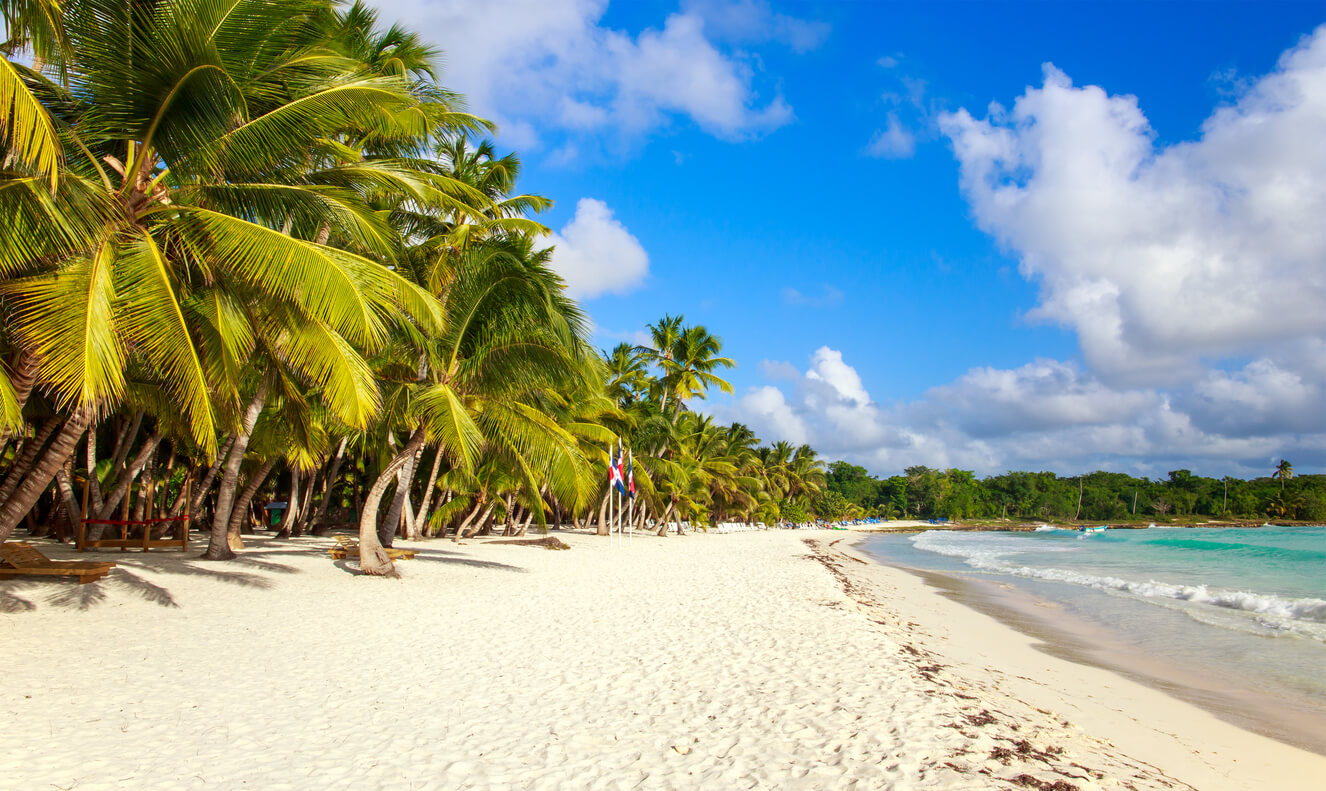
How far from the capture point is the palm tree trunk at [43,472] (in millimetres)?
6016

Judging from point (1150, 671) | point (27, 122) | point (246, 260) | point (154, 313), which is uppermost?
point (27, 122)

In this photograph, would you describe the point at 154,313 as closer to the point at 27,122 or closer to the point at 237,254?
the point at 237,254

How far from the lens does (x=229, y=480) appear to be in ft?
36.2

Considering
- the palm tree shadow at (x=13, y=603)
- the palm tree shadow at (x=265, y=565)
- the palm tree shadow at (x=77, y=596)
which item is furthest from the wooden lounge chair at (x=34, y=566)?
the palm tree shadow at (x=265, y=565)

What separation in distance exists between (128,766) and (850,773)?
13.0 ft

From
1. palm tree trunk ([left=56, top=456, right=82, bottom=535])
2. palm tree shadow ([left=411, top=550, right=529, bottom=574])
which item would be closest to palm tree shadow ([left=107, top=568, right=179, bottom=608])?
palm tree trunk ([left=56, top=456, right=82, bottom=535])

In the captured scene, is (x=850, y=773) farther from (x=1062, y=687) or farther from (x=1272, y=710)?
(x=1272, y=710)

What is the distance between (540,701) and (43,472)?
505 cm

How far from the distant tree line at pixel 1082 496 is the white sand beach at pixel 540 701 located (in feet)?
314

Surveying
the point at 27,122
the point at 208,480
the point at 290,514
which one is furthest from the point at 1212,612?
the point at 290,514

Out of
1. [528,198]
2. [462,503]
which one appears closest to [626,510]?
[462,503]

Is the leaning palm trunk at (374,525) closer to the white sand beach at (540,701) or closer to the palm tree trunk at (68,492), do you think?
the white sand beach at (540,701)

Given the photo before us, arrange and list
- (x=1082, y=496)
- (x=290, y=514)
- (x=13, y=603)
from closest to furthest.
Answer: (x=13, y=603) < (x=290, y=514) < (x=1082, y=496)

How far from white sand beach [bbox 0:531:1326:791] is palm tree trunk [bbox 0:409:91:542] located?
1.03 m
